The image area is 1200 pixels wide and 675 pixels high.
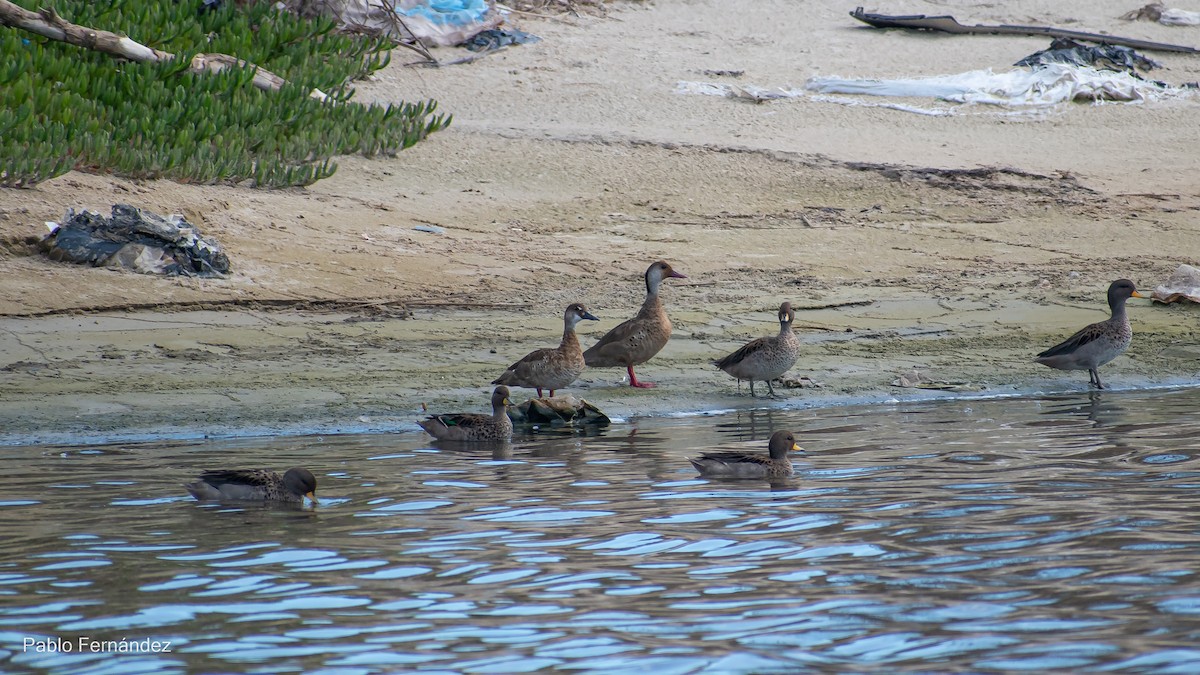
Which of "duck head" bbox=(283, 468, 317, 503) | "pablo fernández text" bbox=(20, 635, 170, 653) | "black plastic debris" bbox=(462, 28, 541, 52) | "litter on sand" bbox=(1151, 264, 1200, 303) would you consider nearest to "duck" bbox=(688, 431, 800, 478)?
"duck head" bbox=(283, 468, 317, 503)

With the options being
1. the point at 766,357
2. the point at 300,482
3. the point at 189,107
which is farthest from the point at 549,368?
the point at 189,107

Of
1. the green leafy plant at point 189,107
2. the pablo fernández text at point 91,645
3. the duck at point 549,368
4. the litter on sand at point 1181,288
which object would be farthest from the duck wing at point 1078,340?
the pablo fernández text at point 91,645

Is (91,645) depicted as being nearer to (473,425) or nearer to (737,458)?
(737,458)

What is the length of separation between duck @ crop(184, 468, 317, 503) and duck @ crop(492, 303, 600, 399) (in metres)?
3.27

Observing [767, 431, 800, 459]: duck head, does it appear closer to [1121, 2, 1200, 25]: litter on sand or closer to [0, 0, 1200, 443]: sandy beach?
[0, 0, 1200, 443]: sandy beach

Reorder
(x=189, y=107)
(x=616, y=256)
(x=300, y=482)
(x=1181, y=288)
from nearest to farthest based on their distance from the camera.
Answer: (x=300, y=482) → (x=1181, y=288) → (x=616, y=256) → (x=189, y=107)

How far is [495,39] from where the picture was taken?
22.8m

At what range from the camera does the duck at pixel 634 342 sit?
1169 centimetres

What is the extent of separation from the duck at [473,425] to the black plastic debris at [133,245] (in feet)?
12.3

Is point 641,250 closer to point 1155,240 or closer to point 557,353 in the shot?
point 557,353

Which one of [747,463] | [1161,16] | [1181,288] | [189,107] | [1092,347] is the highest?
[1161,16]

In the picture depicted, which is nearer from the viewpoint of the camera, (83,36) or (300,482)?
(300,482)

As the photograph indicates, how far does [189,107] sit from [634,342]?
7.46 metres

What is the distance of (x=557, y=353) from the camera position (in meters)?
11.2
